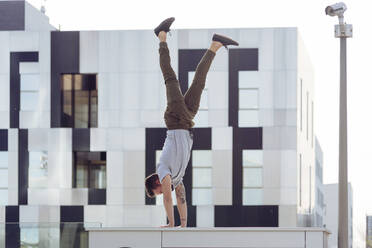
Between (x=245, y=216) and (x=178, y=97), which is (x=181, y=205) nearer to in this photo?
(x=178, y=97)

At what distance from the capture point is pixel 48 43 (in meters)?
36.1

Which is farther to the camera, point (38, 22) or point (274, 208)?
point (38, 22)

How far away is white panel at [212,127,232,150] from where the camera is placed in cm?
3519

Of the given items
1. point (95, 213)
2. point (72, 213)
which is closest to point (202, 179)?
point (95, 213)

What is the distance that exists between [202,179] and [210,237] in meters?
19.6

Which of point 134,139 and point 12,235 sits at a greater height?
point 134,139

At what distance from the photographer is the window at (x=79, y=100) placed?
36.3 m

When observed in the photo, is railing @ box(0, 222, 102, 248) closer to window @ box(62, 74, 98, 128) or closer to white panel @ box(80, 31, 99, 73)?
window @ box(62, 74, 98, 128)

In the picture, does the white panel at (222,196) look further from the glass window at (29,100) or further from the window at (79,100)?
the glass window at (29,100)

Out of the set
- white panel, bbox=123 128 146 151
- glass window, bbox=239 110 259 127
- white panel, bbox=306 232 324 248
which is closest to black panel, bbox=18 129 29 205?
white panel, bbox=123 128 146 151

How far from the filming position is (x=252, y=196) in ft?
114

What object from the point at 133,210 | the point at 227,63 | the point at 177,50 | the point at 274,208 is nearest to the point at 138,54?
the point at 177,50

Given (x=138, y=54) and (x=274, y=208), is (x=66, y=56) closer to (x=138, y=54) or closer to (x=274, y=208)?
(x=138, y=54)

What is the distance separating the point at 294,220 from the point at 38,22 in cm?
1975
